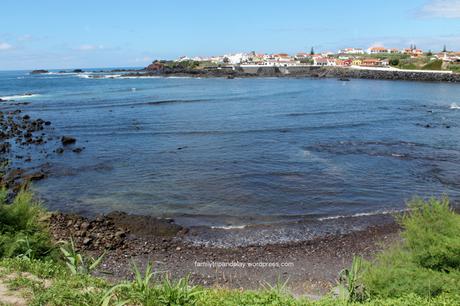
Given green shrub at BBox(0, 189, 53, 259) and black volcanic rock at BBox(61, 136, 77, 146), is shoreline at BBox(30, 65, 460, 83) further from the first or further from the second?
green shrub at BBox(0, 189, 53, 259)

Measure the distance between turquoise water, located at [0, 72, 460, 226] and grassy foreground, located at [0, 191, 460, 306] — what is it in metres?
7.62

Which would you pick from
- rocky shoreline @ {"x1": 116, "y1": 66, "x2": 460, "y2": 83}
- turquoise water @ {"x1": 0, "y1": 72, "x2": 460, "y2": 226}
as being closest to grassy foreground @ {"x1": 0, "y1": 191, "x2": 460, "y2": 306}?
turquoise water @ {"x1": 0, "y1": 72, "x2": 460, "y2": 226}

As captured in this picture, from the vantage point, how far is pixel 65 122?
4175 cm

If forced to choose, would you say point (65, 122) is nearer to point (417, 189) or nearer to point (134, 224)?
point (134, 224)

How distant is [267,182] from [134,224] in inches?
311

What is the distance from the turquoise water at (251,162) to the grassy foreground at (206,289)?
7.62 metres

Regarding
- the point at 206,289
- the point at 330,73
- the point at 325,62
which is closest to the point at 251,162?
the point at 206,289

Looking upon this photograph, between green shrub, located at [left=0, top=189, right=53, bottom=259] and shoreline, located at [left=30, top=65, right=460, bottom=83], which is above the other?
shoreline, located at [left=30, top=65, right=460, bottom=83]

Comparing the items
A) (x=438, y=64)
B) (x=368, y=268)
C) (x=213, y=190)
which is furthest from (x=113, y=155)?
(x=438, y=64)

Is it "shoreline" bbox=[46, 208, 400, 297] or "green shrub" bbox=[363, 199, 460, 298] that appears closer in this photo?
"green shrub" bbox=[363, 199, 460, 298]

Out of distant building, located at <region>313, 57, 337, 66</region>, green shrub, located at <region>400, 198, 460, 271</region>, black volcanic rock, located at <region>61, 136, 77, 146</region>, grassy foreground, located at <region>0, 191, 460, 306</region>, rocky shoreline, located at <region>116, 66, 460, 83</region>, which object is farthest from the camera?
distant building, located at <region>313, 57, 337, 66</region>

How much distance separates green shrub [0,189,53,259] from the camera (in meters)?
8.79

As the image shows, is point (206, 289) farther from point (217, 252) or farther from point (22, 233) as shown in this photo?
point (217, 252)

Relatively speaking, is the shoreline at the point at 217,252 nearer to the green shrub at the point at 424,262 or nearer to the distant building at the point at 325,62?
the green shrub at the point at 424,262
